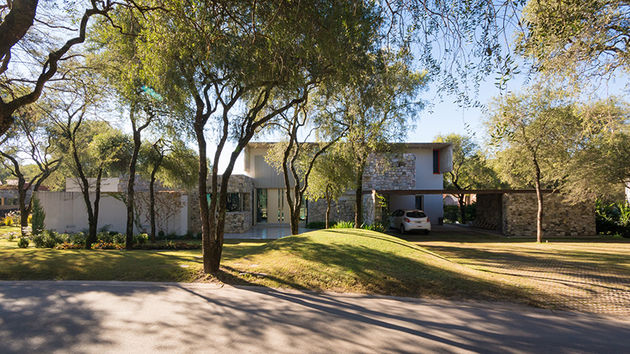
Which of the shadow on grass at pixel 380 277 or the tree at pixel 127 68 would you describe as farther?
the tree at pixel 127 68

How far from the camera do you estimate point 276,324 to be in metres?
4.43

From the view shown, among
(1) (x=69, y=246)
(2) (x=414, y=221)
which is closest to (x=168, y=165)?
(1) (x=69, y=246)

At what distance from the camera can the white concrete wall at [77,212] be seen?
1794 centimetres

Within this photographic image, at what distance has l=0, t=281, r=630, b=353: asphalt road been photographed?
3.82 meters

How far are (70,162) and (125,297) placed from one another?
13.1 meters

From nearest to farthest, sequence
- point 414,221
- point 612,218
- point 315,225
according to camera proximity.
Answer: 1. point 612,218
2. point 414,221
3. point 315,225

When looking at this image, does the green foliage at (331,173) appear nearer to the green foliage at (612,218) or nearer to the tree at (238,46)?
the tree at (238,46)

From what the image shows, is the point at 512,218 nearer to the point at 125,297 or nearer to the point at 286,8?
the point at 286,8

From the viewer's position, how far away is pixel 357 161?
14609 mm

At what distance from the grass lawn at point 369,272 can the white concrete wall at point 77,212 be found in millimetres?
9551

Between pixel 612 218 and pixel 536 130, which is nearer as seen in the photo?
pixel 536 130

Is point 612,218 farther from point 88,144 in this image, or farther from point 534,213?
point 88,144

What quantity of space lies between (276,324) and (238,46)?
5.74 m

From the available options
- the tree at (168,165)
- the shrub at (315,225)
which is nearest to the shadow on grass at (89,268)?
the tree at (168,165)
